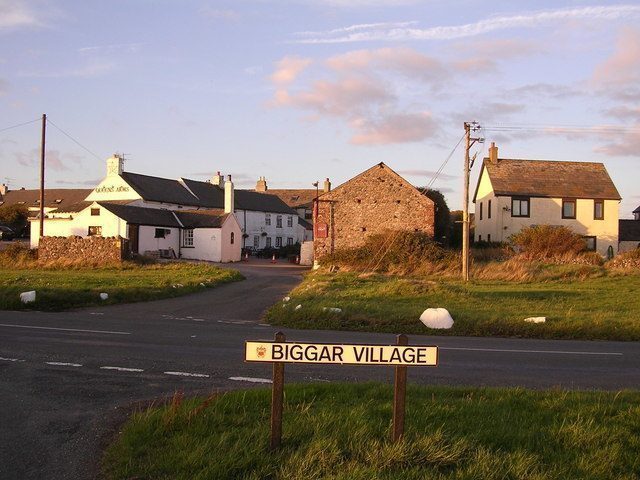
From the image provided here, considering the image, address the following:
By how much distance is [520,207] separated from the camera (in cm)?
5175

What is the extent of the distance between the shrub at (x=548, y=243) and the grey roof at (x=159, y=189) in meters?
33.2

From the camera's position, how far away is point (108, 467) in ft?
18.5

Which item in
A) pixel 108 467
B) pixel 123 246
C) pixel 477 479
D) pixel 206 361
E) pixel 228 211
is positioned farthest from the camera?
pixel 228 211

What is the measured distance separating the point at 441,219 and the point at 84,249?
26526 mm

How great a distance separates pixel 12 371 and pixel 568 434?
7.66 metres

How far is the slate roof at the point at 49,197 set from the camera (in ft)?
277

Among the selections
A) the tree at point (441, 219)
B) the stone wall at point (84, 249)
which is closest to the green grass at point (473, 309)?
the stone wall at point (84, 249)

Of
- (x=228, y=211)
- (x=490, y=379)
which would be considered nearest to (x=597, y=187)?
(x=228, y=211)

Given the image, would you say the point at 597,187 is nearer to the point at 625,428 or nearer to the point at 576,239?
the point at 576,239

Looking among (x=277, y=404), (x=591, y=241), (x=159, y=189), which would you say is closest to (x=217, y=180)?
(x=159, y=189)

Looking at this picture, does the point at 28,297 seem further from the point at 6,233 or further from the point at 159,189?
the point at 6,233

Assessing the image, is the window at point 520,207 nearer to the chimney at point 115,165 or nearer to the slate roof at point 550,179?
the slate roof at point 550,179

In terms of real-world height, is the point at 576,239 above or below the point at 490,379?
above

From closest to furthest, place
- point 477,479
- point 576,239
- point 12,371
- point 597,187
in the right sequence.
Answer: point 477,479, point 12,371, point 576,239, point 597,187
